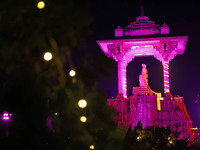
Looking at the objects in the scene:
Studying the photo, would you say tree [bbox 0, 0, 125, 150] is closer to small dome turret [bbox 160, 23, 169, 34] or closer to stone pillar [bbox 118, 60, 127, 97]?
stone pillar [bbox 118, 60, 127, 97]

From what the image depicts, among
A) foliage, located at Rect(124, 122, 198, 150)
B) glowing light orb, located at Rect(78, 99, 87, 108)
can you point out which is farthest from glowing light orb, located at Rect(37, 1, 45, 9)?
foliage, located at Rect(124, 122, 198, 150)

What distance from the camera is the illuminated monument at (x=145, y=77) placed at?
12808mm

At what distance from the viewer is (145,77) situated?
16234 millimetres

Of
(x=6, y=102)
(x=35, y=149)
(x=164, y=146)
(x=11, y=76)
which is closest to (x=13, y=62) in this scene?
(x=11, y=76)

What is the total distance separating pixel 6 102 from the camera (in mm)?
1706

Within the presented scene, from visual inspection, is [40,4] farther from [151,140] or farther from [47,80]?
[151,140]

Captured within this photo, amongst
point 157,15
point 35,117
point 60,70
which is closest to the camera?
point 35,117

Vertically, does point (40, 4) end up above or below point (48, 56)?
above

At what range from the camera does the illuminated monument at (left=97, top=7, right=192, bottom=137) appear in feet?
42.0

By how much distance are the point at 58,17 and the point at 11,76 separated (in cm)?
42

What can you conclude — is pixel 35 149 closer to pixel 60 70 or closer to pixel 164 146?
pixel 60 70

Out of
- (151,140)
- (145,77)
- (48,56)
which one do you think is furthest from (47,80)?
(145,77)

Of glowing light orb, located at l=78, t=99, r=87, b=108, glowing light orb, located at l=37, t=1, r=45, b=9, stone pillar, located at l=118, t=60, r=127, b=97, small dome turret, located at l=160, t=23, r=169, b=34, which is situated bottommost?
glowing light orb, located at l=78, t=99, r=87, b=108

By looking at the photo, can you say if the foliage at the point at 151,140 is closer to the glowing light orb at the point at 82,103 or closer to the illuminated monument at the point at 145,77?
the glowing light orb at the point at 82,103
